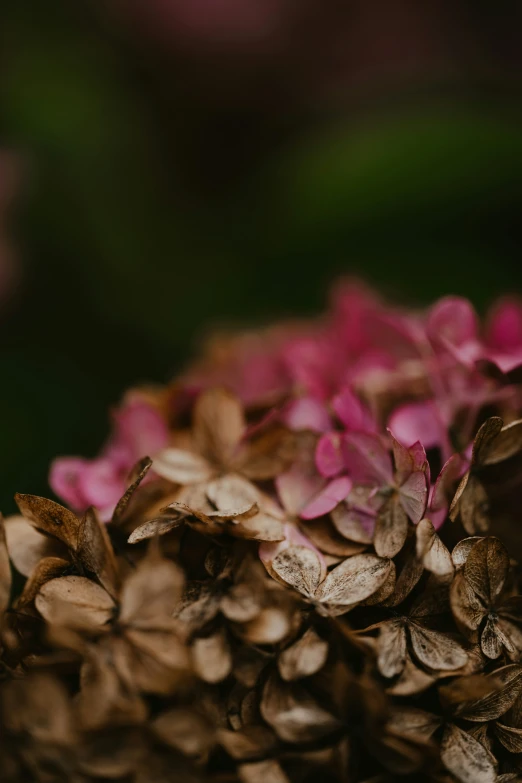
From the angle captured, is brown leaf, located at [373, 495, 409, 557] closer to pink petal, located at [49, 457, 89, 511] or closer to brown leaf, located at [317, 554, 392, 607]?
brown leaf, located at [317, 554, 392, 607]

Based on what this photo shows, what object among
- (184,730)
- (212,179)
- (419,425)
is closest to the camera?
(184,730)

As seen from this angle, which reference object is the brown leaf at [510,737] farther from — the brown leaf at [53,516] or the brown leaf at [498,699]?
the brown leaf at [53,516]

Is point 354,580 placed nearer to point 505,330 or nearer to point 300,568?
point 300,568

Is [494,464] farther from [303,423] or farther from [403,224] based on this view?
[403,224]

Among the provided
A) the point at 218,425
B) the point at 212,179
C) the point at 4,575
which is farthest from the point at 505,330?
the point at 212,179

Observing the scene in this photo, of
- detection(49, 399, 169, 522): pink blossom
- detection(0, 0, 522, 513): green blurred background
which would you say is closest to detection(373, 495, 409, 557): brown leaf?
detection(49, 399, 169, 522): pink blossom

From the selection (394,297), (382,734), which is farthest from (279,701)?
(394,297)
